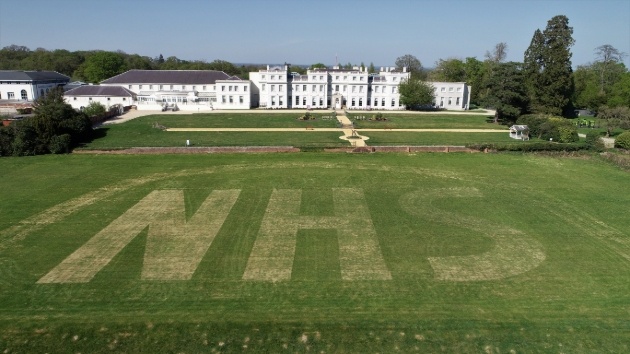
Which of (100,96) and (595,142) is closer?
(595,142)

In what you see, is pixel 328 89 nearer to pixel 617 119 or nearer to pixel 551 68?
pixel 551 68

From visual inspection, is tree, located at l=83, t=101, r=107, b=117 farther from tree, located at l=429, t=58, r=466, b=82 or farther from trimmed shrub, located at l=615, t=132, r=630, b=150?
tree, located at l=429, t=58, r=466, b=82

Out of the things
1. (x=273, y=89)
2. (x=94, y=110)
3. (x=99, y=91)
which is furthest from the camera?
(x=273, y=89)

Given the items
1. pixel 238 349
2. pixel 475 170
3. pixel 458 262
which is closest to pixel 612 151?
pixel 475 170

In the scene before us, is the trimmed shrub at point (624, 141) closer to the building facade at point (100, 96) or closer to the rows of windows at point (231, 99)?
the rows of windows at point (231, 99)

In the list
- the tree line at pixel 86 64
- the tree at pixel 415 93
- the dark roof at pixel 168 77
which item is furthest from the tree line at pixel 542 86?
the tree line at pixel 86 64

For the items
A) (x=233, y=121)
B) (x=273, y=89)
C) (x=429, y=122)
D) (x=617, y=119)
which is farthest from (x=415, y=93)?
(x=617, y=119)

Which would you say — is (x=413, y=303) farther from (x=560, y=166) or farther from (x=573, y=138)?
(x=573, y=138)
